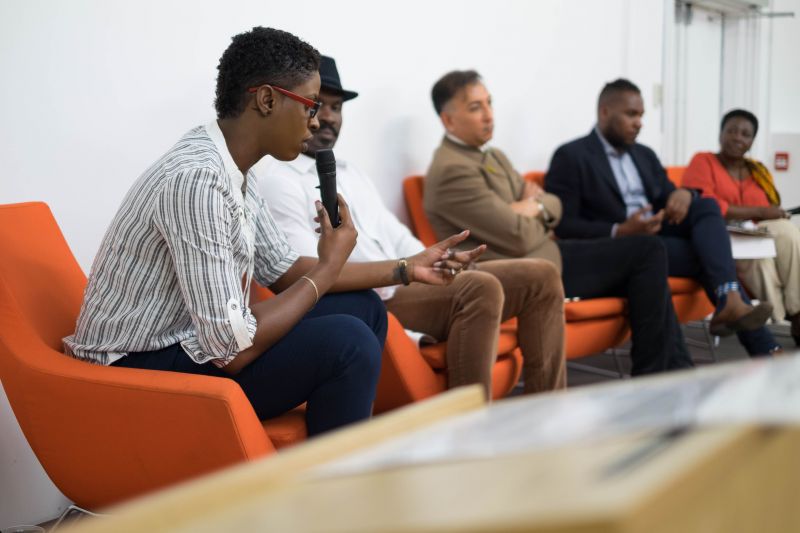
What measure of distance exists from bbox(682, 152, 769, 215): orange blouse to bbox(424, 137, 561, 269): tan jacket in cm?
157

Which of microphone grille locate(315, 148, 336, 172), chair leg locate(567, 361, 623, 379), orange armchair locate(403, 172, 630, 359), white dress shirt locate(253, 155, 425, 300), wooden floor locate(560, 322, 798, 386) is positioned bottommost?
wooden floor locate(560, 322, 798, 386)

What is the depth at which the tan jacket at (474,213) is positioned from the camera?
3662 millimetres

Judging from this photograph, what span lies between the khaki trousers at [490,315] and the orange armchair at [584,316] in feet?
1.32

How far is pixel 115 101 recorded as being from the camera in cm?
282

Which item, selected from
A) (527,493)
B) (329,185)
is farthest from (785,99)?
(527,493)

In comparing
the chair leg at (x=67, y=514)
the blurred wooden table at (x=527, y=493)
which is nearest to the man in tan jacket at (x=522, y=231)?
the chair leg at (x=67, y=514)

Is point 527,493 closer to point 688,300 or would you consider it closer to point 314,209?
point 314,209

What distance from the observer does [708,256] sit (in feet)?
13.5

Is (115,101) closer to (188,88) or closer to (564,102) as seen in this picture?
(188,88)

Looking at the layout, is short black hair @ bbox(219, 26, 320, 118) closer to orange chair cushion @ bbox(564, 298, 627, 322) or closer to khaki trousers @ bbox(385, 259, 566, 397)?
khaki trousers @ bbox(385, 259, 566, 397)

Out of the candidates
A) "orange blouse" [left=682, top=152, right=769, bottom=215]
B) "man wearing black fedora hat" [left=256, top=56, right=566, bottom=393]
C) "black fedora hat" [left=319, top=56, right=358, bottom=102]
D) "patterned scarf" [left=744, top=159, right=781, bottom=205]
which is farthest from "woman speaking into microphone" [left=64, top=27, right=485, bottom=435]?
"patterned scarf" [left=744, top=159, right=781, bottom=205]

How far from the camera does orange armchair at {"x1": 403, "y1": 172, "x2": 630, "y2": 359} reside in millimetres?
3646

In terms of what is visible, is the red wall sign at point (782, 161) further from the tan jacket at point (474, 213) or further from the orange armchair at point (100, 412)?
the orange armchair at point (100, 412)

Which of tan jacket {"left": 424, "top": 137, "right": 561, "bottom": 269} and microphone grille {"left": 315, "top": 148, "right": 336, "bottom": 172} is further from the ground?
microphone grille {"left": 315, "top": 148, "right": 336, "bottom": 172}
